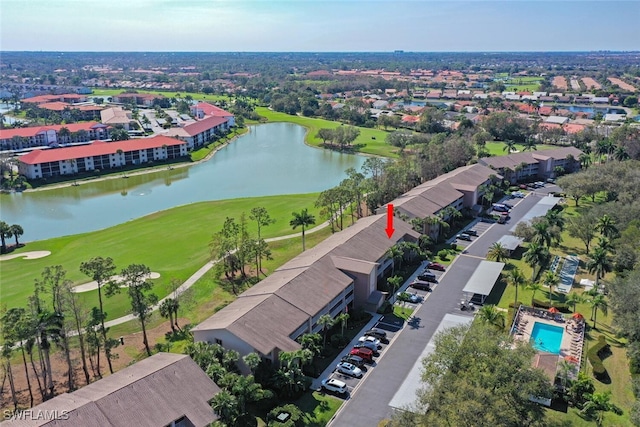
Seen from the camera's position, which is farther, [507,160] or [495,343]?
[507,160]

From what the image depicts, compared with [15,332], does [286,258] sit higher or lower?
lower

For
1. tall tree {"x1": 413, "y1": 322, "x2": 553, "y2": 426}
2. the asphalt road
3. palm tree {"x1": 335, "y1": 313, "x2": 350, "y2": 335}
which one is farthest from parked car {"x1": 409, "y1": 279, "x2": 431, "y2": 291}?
tall tree {"x1": 413, "y1": 322, "x2": 553, "y2": 426}

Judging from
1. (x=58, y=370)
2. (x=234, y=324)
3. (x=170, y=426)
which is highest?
(x=234, y=324)

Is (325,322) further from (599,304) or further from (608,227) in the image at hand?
(608,227)

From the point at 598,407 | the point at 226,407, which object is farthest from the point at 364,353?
the point at 598,407

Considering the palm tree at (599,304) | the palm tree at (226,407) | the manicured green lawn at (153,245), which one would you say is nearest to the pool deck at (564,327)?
the palm tree at (599,304)

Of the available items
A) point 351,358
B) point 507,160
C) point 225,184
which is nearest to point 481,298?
point 351,358

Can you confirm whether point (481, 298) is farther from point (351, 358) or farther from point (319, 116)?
point (319, 116)
